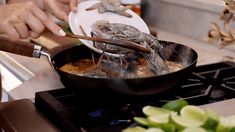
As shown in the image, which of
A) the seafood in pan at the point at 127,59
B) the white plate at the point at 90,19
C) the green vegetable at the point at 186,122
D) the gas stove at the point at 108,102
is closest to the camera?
the green vegetable at the point at 186,122

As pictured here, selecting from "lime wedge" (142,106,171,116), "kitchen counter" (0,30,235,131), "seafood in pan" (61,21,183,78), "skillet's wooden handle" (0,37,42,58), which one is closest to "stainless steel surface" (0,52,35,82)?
"kitchen counter" (0,30,235,131)

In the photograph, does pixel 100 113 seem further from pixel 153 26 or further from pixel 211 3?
pixel 153 26

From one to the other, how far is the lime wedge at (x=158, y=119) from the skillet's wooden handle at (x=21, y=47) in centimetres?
47

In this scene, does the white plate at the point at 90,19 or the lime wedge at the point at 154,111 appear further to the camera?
the white plate at the point at 90,19

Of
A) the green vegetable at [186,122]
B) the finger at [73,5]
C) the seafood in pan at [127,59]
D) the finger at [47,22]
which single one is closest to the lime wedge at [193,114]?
the green vegetable at [186,122]

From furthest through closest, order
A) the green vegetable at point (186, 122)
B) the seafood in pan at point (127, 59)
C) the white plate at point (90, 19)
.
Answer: the white plate at point (90, 19) → the seafood in pan at point (127, 59) → the green vegetable at point (186, 122)

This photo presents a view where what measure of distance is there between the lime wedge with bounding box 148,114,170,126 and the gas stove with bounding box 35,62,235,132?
0.71 feet

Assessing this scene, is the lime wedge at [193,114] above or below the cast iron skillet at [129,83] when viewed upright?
above

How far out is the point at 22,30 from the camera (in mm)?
976

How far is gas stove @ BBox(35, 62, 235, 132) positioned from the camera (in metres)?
0.80

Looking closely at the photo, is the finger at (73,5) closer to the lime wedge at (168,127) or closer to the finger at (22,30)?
the finger at (22,30)

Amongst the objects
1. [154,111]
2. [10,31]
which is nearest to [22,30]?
[10,31]

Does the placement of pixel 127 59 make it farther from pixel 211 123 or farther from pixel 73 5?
pixel 211 123

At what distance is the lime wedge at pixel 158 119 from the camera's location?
552mm
